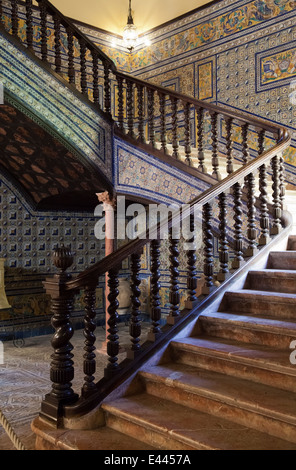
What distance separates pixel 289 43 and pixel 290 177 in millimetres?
2016

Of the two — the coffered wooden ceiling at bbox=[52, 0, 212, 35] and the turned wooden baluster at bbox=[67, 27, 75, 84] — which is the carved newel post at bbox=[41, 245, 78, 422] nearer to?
the turned wooden baluster at bbox=[67, 27, 75, 84]

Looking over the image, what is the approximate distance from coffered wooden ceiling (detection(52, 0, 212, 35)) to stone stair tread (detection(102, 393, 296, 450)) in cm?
771

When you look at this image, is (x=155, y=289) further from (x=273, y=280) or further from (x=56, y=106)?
(x=56, y=106)

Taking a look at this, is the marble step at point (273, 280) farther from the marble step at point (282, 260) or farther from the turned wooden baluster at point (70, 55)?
the turned wooden baluster at point (70, 55)

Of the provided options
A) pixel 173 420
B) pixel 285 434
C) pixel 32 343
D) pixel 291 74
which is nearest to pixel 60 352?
pixel 173 420

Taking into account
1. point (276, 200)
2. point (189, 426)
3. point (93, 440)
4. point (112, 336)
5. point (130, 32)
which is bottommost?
point (93, 440)

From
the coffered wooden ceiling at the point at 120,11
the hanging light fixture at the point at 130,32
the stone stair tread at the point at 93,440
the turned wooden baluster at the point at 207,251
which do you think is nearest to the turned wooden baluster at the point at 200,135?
the turned wooden baluster at the point at 207,251

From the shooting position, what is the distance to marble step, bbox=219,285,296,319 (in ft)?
11.0

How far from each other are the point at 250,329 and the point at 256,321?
7 cm

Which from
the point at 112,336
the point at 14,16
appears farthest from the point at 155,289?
the point at 14,16

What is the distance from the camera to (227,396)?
254 cm

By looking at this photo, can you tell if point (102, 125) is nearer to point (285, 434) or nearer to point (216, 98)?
point (216, 98)

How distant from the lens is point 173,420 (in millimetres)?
2533

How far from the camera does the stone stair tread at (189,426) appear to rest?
7.32 ft
